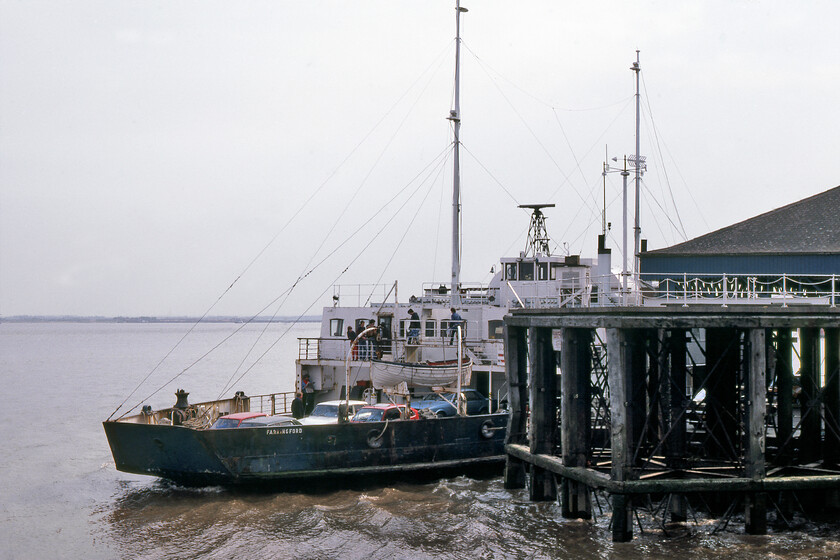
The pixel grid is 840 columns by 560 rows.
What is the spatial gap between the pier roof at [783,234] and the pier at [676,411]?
354 inches

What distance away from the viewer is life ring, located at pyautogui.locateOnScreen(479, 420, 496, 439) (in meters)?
25.8

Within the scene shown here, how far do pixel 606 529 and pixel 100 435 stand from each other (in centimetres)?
2746

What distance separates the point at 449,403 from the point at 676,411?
33.1 ft

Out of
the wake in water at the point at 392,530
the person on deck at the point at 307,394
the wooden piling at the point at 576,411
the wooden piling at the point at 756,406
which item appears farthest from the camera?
the person on deck at the point at 307,394

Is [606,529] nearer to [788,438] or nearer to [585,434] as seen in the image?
[585,434]

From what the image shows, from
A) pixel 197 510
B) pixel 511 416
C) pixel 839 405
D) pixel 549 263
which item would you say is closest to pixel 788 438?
pixel 839 405

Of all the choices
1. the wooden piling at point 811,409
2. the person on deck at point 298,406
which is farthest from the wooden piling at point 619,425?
the person on deck at point 298,406

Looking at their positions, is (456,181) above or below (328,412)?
above

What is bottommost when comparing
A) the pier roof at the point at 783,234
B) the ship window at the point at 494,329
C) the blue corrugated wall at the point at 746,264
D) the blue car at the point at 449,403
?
the blue car at the point at 449,403

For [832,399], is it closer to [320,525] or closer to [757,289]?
[757,289]

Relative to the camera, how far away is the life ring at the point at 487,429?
25828 mm

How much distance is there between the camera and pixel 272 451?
22703 mm

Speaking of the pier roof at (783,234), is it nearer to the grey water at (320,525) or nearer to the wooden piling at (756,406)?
the grey water at (320,525)

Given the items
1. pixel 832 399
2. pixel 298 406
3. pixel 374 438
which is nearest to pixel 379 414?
pixel 374 438
